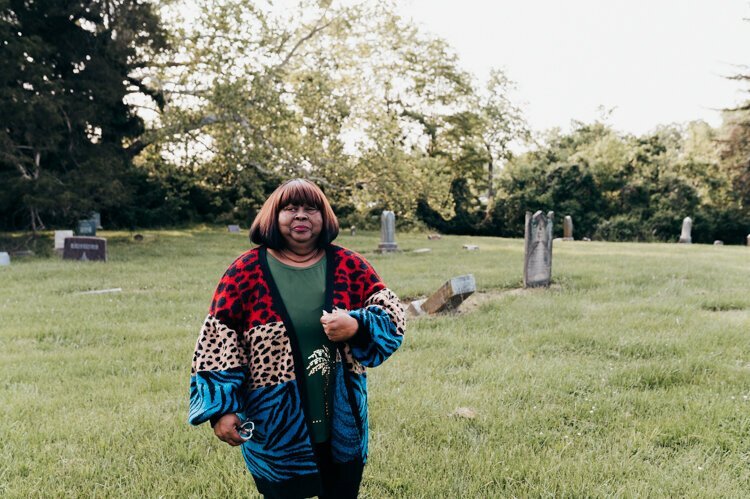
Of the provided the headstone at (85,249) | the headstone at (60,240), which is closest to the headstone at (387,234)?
the headstone at (85,249)

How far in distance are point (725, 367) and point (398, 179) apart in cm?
1479

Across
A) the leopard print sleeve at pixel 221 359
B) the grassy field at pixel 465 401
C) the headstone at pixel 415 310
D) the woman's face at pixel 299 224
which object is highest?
the woman's face at pixel 299 224

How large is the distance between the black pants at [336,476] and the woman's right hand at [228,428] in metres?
0.37

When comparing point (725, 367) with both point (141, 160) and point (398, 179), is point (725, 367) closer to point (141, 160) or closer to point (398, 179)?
point (398, 179)

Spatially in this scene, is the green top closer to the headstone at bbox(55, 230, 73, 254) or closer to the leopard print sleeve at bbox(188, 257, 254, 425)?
the leopard print sleeve at bbox(188, 257, 254, 425)

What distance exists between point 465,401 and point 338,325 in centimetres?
273

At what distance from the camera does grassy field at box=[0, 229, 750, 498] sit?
308 centimetres

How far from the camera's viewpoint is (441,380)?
4789mm

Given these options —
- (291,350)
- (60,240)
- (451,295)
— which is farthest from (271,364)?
(60,240)

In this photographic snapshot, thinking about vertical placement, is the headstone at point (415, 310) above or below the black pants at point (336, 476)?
below

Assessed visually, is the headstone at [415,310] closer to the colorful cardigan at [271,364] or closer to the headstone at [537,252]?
the headstone at [537,252]

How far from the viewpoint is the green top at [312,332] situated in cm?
195

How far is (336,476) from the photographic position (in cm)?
211

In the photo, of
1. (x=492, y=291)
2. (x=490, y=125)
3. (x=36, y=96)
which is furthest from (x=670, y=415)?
(x=490, y=125)
